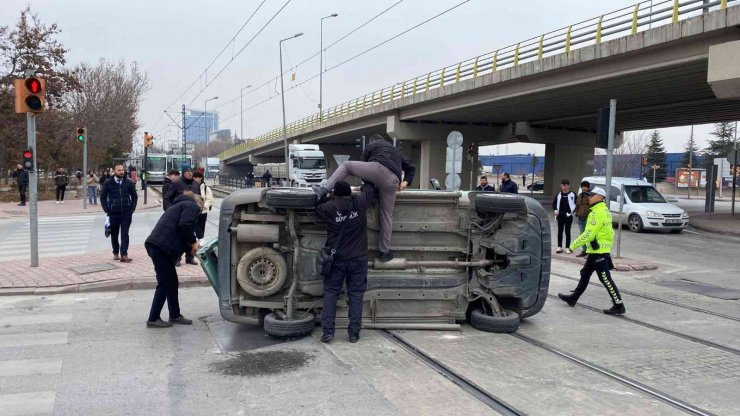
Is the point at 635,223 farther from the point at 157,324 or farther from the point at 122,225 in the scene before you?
the point at 157,324

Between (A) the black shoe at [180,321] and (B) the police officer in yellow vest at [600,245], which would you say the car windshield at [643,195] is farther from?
(A) the black shoe at [180,321]

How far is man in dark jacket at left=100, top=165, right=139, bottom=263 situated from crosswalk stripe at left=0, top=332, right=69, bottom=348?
395cm

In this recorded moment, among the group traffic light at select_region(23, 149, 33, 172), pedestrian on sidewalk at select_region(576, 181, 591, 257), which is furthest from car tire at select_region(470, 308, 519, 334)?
traffic light at select_region(23, 149, 33, 172)

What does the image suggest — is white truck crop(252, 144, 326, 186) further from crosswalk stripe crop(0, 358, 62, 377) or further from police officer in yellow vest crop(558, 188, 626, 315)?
crosswalk stripe crop(0, 358, 62, 377)

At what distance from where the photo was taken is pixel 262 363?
207 inches

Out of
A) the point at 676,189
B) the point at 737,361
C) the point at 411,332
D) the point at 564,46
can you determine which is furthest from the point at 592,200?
the point at 676,189

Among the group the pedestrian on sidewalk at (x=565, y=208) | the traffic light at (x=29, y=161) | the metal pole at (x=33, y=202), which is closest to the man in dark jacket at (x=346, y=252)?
the metal pole at (x=33, y=202)

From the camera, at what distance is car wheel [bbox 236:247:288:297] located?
604cm

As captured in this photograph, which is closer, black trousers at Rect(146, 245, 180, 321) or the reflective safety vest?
black trousers at Rect(146, 245, 180, 321)

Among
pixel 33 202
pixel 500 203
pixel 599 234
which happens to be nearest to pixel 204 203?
pixel 33 202

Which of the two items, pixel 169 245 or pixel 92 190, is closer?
pixel 169 245

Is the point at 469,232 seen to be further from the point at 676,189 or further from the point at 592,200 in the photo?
the point at 676,189

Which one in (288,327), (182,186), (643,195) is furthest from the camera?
(643,195)

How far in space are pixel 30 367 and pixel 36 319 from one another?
→ 1844 mm
